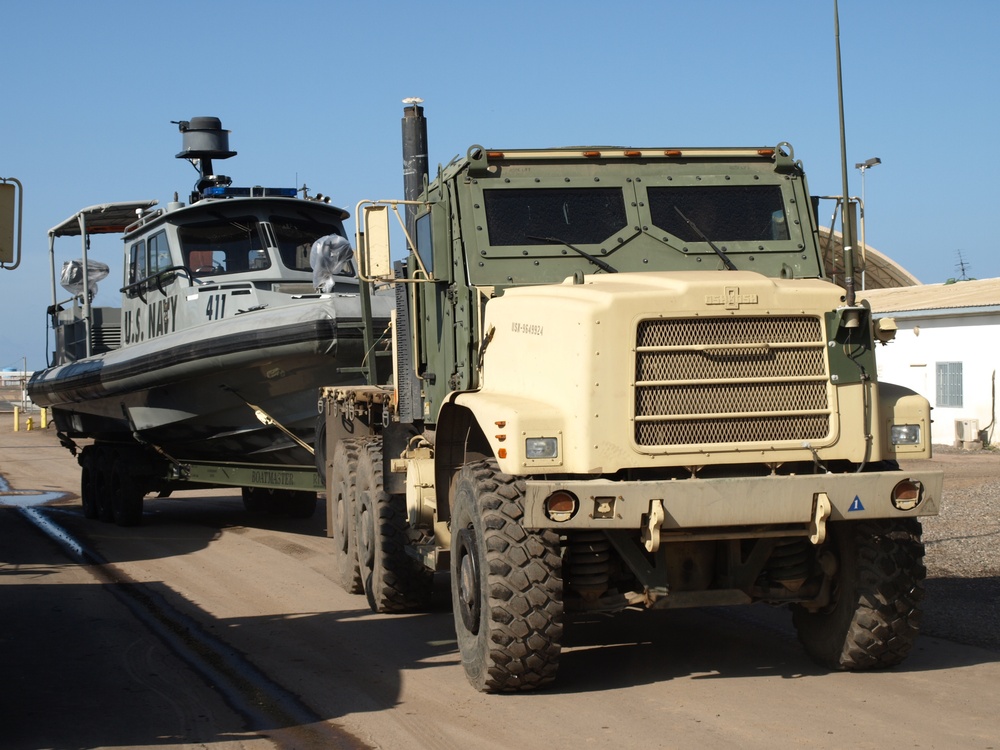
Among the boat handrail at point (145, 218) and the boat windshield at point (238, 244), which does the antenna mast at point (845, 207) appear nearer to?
the boat windshield at point (238, 244)

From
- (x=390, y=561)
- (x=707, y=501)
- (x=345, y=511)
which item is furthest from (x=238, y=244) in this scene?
(x=707, y=501)

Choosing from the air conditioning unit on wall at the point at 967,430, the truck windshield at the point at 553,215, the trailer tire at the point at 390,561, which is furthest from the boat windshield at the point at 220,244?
the air conditioning unit on wall at the point at 967,430

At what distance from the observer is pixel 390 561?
27.6ft

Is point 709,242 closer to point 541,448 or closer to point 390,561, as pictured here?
point 541,448

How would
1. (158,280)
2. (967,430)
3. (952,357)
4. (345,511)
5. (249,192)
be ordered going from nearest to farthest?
(345,511), (249,192), (158,280), (967,430), (952,357)

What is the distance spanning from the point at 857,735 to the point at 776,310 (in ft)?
6.18

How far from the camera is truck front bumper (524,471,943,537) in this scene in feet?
18.1

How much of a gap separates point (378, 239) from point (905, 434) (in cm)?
291

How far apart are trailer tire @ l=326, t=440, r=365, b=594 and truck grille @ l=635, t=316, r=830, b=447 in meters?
3.83

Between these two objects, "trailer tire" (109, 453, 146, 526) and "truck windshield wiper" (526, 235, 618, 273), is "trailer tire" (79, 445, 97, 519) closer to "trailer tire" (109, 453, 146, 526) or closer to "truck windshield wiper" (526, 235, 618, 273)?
"trailer tire" (109, 453, 146, 526)

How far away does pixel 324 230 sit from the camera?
13445 mm

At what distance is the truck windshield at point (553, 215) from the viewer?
6965mm

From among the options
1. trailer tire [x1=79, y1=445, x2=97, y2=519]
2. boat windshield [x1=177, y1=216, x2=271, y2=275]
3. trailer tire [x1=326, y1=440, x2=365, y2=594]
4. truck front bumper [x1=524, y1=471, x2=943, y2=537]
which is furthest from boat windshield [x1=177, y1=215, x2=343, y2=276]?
truck front bumper [x1=524, y1=471, x2=943, y2=537]

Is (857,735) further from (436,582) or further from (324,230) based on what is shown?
(324,230)
